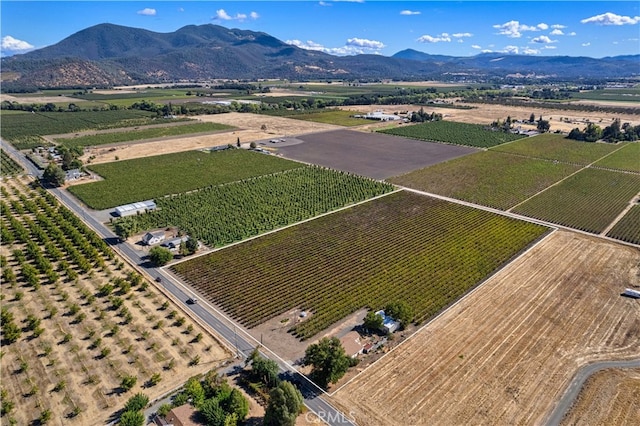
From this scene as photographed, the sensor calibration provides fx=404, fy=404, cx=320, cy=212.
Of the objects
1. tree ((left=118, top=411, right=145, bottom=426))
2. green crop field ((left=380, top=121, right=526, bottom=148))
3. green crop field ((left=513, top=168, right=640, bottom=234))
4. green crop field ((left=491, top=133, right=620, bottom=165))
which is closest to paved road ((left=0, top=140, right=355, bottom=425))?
tree ((left=118, top=411, right=145, bottom=426))

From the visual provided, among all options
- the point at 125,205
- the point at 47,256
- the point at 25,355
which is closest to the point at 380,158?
the point at 125,205

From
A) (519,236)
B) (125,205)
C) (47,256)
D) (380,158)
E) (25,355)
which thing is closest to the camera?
(25,355)

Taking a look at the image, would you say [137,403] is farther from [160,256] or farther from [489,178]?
[489,178]

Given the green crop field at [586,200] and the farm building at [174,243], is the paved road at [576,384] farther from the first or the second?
the farm building at [174,243]

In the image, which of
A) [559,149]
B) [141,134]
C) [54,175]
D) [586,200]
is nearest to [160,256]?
[54,175]

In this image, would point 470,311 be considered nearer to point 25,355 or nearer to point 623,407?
point 623,407

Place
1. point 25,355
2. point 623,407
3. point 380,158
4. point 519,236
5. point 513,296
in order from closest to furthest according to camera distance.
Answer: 1. point 623,407
2. point 25,355
3. point 513,296
4. point 519,236
5. point 380,158

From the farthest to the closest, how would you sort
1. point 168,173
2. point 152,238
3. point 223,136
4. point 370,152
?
point 223,136
point 370,152
point 168,173
point 152,238
